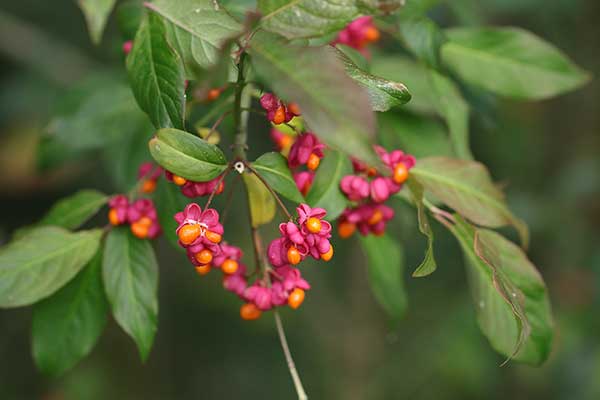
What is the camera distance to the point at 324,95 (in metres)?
0.71

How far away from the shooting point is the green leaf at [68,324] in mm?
1295

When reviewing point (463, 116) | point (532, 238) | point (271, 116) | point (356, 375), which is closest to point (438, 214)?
point (463, 116)

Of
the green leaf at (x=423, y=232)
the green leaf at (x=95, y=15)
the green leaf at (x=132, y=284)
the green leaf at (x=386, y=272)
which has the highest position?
the green leaf at (x=95, y=15)

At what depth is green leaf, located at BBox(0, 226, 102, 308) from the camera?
1.18 m

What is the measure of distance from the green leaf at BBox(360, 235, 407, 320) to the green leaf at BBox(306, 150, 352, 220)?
32 cm

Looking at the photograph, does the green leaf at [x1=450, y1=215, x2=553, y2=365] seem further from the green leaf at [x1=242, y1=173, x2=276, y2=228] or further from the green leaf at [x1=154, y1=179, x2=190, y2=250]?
the green leaf at [x1=154, y1=179, x2=190, y2=250]

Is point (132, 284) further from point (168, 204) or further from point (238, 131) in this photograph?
point (238, 131)

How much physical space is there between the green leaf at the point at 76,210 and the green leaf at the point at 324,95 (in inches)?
26.6

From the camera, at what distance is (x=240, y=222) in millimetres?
3338

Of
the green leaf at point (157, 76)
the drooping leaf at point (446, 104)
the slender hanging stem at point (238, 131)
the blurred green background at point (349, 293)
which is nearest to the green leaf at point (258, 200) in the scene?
the slender hanging stem at point (238, 131)

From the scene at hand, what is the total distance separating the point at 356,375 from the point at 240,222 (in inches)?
35.2

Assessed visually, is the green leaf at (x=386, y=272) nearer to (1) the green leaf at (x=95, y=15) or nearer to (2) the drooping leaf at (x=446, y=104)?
(2) the drooping leaf at (x=446, y=104)

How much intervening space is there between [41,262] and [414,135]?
29.9 inches

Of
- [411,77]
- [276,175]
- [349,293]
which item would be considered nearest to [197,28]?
[276,175]
